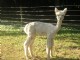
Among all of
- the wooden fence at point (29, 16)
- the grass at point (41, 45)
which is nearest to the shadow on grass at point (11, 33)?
the grass at point (41, 45)

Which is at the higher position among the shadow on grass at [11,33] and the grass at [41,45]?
the shadow on grass at [11,33]

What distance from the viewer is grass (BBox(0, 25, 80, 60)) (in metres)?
8.27

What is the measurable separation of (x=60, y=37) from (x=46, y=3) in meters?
12.4

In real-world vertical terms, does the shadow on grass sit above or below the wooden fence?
below

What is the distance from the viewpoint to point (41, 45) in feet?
31.8

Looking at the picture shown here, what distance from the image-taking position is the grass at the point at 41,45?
827cm

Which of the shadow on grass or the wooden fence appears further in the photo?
the wooden fence

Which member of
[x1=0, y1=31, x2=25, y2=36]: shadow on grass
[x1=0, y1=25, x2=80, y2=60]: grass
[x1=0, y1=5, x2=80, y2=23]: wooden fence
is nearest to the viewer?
[x1=0, y1=25, x2=80, y2=60]: grass

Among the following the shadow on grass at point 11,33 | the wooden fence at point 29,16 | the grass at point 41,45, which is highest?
the wooden fence at point 29,16

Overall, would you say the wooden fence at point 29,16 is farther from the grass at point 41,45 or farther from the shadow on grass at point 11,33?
the shadow on grass at point 11,33

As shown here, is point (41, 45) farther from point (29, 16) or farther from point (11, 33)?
point (29, 16)

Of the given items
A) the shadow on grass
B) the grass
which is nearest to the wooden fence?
the grass

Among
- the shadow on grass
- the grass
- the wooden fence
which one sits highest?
the wooden fence

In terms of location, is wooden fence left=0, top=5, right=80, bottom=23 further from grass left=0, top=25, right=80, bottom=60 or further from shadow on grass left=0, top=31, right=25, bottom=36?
shadow on grass left=0, top=31, right=25, bottom=36
